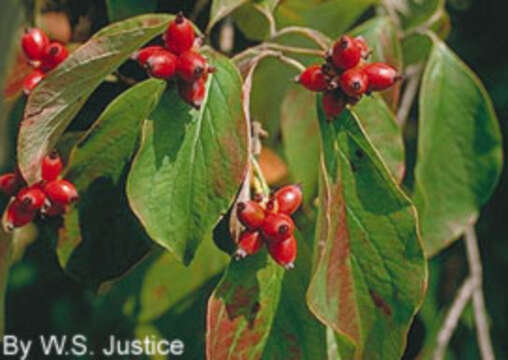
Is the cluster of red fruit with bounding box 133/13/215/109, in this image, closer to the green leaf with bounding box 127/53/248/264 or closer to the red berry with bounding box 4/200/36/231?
the green leaf with bounding box 127/53/248/264

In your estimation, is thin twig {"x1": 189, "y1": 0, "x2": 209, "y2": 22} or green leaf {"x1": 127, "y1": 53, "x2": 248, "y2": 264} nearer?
green leaf {"x1": 127, "y1": 53, "x2": 248, "y2": 264}

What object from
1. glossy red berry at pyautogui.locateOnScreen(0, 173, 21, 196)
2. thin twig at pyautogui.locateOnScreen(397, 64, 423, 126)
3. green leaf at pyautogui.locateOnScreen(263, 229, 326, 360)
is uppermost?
glossy red berry at pyautogui.locateOnScreen(0, 173, 21, 196)

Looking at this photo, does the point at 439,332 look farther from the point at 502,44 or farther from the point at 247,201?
the point at 247,201

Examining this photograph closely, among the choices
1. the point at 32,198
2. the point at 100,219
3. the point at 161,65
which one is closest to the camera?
the point at 161,65

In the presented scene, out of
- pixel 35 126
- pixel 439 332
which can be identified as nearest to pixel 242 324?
pixel 35 126

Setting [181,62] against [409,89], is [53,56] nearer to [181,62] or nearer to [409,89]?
[181,62]

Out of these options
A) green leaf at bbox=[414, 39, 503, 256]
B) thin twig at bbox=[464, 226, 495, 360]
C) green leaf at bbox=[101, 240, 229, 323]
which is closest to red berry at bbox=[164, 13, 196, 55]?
green leaf at bbox=[101, 240, 229, 323]

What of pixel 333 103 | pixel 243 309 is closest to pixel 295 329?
pixel 243 309
